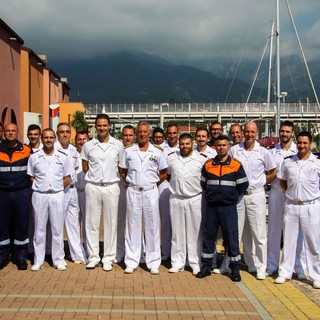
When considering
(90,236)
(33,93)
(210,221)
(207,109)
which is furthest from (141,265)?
(207,109)

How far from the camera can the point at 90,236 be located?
750 cm

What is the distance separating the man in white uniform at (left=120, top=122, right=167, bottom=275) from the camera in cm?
720

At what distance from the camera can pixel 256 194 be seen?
704cm

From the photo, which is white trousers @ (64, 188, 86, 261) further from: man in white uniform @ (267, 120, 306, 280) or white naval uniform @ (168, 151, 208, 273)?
man in white uniform @ (267, 120, 306, 280)

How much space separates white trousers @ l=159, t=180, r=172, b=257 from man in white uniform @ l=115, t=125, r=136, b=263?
0.65 metres

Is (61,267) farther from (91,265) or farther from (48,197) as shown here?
(48,197)

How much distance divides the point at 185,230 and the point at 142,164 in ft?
3.92

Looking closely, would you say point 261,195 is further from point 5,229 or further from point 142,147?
point 5,229

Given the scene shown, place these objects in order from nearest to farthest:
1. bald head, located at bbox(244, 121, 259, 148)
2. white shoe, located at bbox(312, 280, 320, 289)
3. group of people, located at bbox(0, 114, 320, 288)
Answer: white shoe, located at bbox(312, 280, 320, 289), group of people, located at bbox(0, 114, 320, 288), bald head, located at bbox(244, 121, 259, 148)

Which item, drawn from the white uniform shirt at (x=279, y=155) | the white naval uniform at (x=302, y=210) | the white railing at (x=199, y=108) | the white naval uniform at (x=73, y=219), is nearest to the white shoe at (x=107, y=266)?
the white naval uniform at (x=73, y=219)

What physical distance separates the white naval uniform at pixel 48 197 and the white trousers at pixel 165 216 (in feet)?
5.08

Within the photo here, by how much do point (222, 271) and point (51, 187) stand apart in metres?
2.84

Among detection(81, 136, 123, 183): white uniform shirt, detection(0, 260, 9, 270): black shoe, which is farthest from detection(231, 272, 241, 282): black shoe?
detection(0, 260, 9, 270): black shoe

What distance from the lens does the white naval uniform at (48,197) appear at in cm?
723
